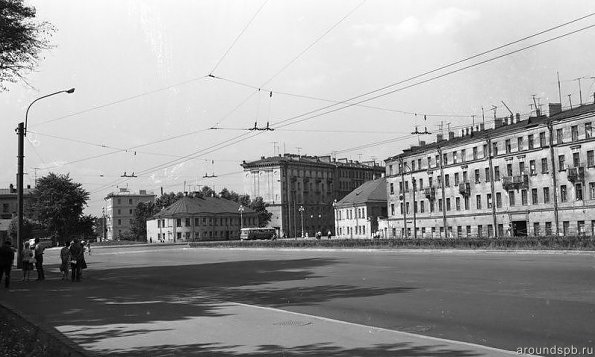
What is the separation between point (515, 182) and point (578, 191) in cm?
860

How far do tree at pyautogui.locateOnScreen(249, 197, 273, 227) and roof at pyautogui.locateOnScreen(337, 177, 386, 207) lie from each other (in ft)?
99.1

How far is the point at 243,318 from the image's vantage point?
1184 cm

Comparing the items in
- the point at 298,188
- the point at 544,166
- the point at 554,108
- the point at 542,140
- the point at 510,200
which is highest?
the point at 554,108

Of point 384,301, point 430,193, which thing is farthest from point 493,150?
point 384,301

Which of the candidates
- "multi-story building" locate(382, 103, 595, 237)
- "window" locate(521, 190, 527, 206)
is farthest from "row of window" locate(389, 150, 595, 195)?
"window" locate(521, 190, 527, 206)

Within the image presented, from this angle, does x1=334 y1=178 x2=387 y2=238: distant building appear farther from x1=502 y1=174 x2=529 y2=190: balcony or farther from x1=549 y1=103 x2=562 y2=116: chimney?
x1=549 y1=103 x2=562 y2=116: chimney

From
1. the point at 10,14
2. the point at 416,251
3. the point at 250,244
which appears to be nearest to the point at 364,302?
the point at 10,14

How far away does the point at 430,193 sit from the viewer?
289 ft

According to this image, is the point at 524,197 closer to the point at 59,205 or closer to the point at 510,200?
the point at 510,200

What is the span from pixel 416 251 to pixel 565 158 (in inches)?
1310

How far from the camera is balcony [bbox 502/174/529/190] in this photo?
71.9 m

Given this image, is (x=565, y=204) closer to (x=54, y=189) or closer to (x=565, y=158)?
(x=565, y=158)

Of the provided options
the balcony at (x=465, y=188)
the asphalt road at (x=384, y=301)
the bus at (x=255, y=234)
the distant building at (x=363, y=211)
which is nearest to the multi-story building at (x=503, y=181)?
the balcony at (x=465, y=188)

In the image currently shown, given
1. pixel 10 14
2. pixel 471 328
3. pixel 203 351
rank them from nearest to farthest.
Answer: pixel 203 351 < pixel 471 328 < pixel 10 14
